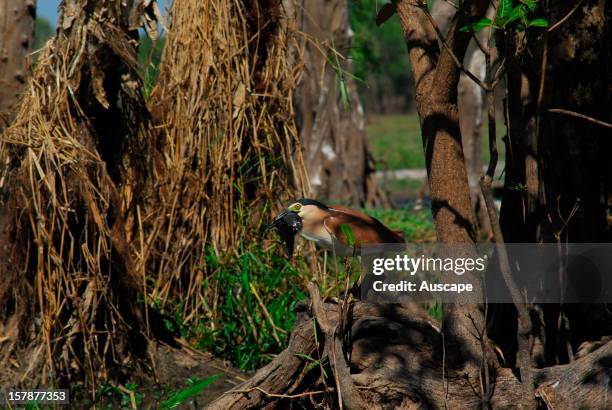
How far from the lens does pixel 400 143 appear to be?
3322cm

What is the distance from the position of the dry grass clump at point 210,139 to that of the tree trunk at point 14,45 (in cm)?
92

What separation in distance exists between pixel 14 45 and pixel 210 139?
4.82 ft

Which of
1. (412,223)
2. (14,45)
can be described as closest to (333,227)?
(14,45)

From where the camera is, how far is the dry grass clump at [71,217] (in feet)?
14.8

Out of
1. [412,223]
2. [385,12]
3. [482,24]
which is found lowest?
[412,223]

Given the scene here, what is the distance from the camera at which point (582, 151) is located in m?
3.86

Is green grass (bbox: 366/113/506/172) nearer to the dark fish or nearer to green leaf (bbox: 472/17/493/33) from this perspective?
the dark fish

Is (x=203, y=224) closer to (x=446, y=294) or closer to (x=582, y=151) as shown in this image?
(x=446, y=294)

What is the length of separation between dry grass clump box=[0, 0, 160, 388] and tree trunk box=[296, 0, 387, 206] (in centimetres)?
640

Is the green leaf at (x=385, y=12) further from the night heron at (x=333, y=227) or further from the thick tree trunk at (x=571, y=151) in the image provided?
the night heron at (x=333, y=227)

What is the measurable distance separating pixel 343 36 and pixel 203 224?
281 inches

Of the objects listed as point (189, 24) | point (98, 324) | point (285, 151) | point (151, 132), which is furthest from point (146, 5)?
point (98, 324)

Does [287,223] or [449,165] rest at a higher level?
[449,165]

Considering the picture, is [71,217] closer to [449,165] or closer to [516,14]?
[449,165]
